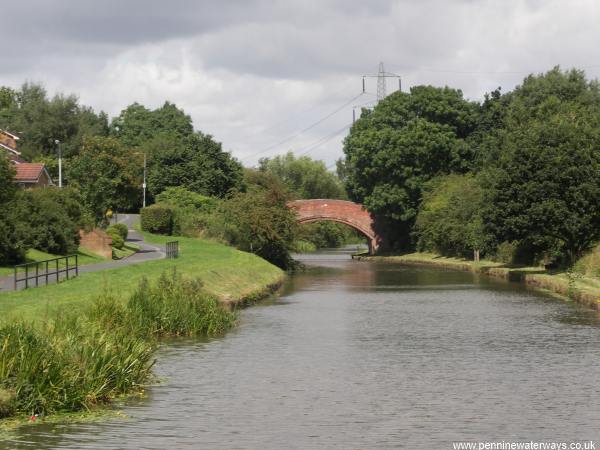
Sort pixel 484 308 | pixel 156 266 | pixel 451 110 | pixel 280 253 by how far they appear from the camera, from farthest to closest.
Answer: pixel 451 110
pixel 280 253
pixel 156 266
pixel 484 308

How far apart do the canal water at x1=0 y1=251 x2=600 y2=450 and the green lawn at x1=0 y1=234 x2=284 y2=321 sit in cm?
390

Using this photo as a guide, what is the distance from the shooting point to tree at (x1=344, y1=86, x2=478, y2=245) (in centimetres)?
9812

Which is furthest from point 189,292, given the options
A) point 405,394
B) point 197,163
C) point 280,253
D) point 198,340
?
point 197,163

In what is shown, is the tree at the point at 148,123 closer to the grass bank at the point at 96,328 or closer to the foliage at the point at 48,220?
the foliage at the point at 48,220

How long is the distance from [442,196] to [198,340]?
62.6 meters

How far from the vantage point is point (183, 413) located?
2017 cm

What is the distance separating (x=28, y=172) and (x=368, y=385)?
2413 inches

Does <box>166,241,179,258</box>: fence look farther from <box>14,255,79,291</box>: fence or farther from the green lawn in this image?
<box>14,255,79,291</box>: fence

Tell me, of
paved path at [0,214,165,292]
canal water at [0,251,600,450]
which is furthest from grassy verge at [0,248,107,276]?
canal water at [0,251,600,450]

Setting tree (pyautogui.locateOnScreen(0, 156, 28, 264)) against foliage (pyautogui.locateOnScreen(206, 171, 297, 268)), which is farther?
foliage (pyautogui.locateOnScreen(206, 171, 297, 268))

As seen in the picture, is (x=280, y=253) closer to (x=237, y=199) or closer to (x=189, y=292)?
(x=237, y=199)

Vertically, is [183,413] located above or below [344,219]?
below

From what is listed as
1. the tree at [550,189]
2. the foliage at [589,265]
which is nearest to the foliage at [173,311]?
the foliage at [589,265]

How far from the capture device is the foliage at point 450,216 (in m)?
83.4
